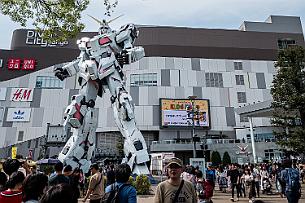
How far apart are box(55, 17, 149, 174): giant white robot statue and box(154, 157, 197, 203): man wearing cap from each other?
9.06m

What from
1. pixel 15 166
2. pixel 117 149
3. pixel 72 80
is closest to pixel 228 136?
pixel 117 149

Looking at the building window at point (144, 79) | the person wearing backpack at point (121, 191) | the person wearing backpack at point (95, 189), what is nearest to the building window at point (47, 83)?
A: the building window at point (144, 79)

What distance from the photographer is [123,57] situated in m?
13.7

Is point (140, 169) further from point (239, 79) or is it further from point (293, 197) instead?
point (239, 79)

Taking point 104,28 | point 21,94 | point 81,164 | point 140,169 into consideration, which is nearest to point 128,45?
point 104,28

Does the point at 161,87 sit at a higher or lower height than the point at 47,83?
lower

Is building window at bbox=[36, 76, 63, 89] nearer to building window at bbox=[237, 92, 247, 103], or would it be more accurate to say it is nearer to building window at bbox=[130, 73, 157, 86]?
building window at bbox=[130, 73, 157, 86]

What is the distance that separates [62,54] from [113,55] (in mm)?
31485

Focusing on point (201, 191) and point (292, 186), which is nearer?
point (201, 191)

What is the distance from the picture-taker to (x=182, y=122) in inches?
1485

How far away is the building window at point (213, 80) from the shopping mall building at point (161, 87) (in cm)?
16

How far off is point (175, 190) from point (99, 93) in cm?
1151

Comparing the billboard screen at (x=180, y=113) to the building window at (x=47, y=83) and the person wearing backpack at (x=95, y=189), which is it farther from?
the person wearing backpack at (x=95, y=189)

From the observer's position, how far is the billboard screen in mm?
37406
